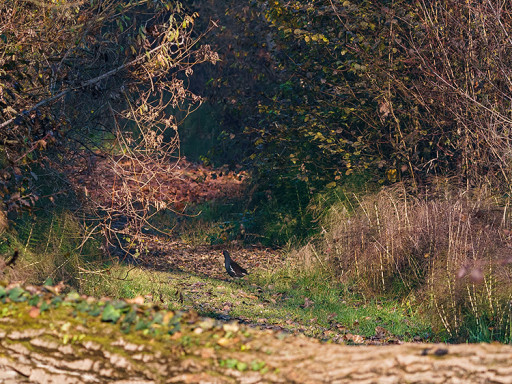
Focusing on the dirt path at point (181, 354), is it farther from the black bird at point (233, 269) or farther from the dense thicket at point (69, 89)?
the black bird at point (233, 269)

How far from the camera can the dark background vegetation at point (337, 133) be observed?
23.2 ft

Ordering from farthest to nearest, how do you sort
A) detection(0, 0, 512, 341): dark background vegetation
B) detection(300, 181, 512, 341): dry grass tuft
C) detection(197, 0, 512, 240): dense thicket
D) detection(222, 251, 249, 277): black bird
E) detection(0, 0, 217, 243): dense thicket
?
1. detection(222, 251, 249, 277): black bird
2. detection(197, 0, 512, 240): dense thicket
3. detection(0, 0, 512, 341): dark background vegetation
4. detection(0, 0, 217, 243): dense thicket
5. detection(300, 181, 512, 341): dry grass tuft

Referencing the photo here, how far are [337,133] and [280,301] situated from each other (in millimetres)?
3483

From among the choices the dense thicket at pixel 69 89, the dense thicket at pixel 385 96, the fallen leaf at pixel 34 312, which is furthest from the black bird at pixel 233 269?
the fallen leaf at pixel 34 312

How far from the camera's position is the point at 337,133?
1094 centimetres

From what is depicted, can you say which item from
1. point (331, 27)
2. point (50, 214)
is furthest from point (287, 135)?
point (50, 214)

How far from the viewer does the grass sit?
24.4 feet

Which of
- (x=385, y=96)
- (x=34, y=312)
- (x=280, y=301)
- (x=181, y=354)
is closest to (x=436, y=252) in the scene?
(x=280, y=301)

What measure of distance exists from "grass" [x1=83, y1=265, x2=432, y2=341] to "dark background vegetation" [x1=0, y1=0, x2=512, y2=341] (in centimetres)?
32

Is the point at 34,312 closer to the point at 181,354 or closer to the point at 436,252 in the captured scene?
the point at 181,354

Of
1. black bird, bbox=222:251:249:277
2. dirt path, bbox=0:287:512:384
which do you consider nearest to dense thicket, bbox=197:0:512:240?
black bird, bbox=222:251:249:277

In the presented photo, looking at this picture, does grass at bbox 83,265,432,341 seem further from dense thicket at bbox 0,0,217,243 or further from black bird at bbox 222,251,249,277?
dense thicket at bbox 0,0,217,243

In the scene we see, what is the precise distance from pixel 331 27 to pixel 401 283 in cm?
478

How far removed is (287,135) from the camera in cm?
1155
